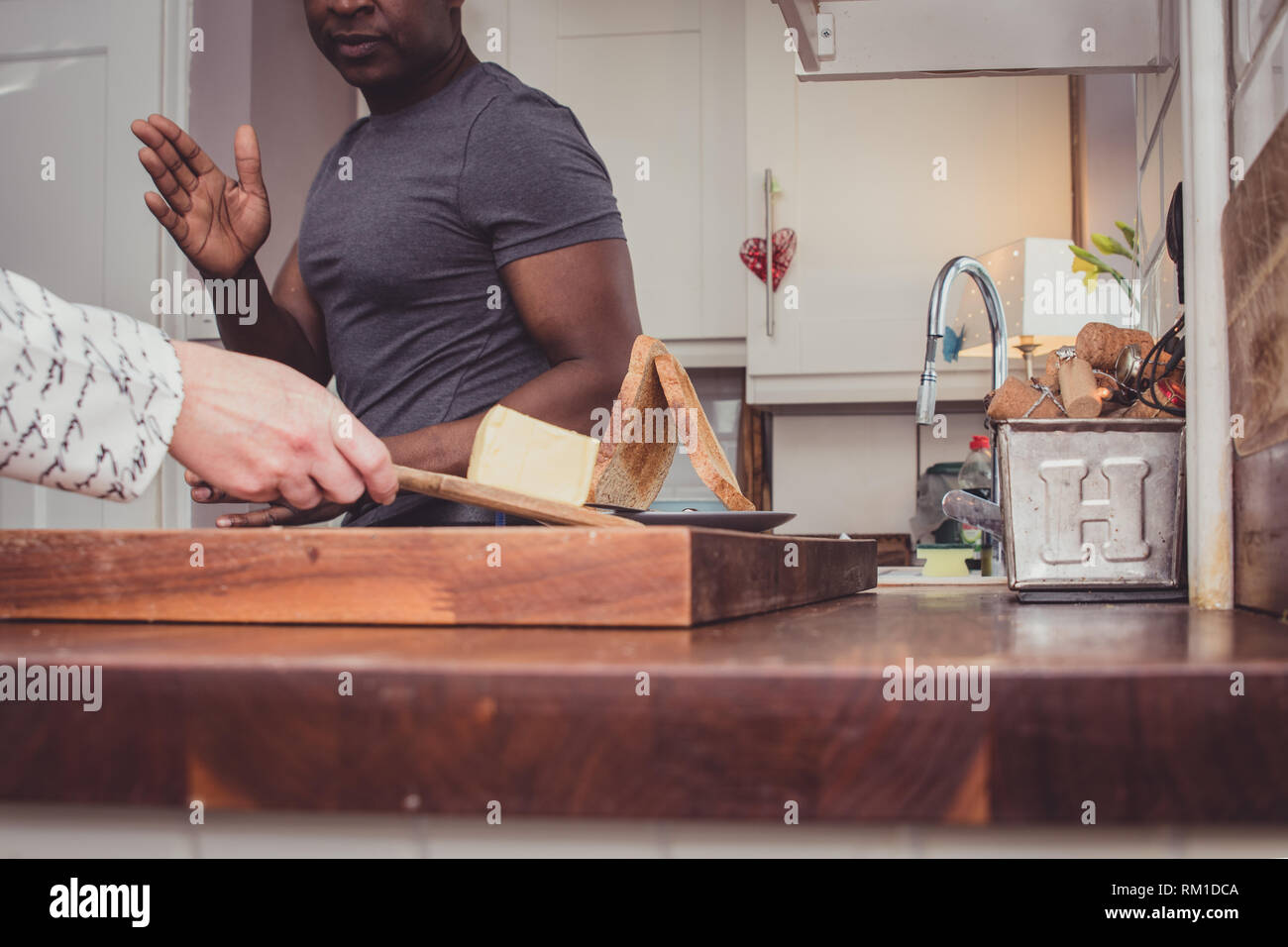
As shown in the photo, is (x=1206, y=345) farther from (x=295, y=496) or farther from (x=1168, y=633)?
(x=295, y=496)

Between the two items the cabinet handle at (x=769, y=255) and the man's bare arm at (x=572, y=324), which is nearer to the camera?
Result: the man's bare arm at (x=572, y=324)

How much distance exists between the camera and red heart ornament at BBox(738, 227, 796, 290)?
2.67 metres

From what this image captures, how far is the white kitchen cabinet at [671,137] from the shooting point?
276 centimetres

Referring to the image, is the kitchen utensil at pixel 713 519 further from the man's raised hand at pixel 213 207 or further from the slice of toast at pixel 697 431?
the man's raised hand at pixel 213 207

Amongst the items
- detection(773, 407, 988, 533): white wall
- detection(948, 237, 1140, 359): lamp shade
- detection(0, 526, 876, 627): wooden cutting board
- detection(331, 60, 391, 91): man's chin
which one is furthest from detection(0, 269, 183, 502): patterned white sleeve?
detection(773, 407, 988, 533): white wall

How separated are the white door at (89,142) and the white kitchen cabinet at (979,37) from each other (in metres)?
1.58

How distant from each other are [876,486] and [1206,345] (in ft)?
7.93

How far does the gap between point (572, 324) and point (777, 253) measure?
173 centimetres

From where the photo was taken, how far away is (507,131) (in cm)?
105

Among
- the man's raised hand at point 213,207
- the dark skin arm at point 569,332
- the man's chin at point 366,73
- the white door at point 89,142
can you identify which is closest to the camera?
the man's raised hand at point 213,207

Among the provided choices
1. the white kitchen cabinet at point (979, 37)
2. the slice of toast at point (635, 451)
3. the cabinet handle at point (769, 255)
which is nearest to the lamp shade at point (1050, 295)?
the cabinet handle at point (769, 255)

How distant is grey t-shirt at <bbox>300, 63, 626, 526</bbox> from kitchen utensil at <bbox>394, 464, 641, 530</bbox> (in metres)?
0.56

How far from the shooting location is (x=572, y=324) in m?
1.05

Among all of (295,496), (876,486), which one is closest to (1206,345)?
(295,496)
